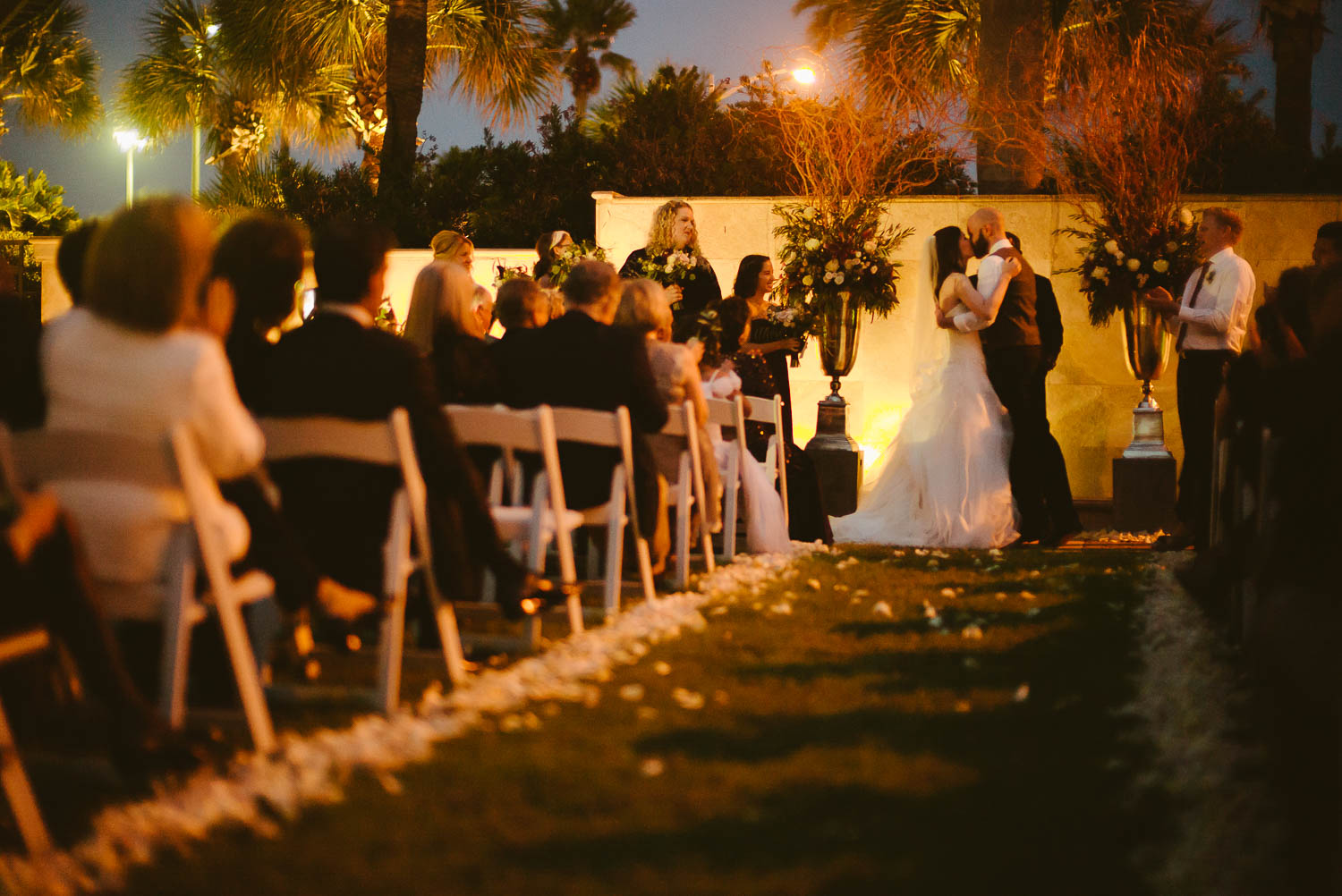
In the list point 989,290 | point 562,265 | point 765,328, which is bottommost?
point 765,328

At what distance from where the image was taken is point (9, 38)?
2169 cm

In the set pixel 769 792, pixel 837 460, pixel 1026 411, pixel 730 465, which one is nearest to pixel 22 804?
pixel 769 792

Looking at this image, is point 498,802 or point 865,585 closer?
point 498,802

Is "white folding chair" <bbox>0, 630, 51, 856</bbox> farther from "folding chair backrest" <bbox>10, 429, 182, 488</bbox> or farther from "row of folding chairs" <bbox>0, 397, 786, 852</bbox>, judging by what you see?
"folding chair backrest" <bbox>10, 429, 182, 488</bbox>

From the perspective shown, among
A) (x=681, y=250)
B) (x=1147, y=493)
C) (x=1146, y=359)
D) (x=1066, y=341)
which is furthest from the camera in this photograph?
(x=1066, y=341)

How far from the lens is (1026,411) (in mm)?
8711

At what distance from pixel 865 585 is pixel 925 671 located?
209 centimetres

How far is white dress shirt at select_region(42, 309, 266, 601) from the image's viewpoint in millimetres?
3014

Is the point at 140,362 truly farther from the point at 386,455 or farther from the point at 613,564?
the point at 613,564

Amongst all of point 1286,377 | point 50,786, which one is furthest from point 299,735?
point 1286,377

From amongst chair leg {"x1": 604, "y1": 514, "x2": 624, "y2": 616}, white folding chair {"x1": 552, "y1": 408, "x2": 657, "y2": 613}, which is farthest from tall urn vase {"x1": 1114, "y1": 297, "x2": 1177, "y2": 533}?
chair leg {"x1": 604, "y1": 514, "x2": 624, "y2": 616}

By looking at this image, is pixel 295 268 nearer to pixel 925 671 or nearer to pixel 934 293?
pixel 925 671

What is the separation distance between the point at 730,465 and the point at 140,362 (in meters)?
4.53

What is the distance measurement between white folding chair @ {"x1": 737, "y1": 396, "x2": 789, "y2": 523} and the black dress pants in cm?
245
